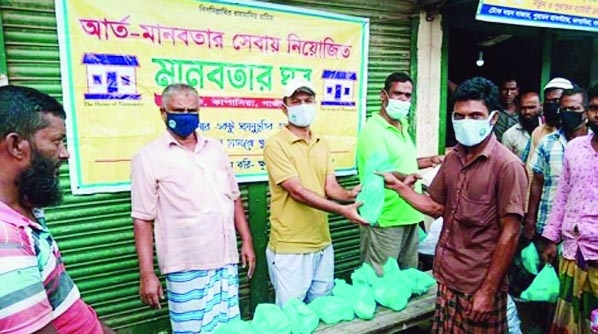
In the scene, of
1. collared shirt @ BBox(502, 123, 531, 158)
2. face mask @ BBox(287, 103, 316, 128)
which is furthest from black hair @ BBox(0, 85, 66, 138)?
collared shirt @ BBox(502, 123, 531, 158)

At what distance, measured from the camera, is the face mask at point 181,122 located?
254cm

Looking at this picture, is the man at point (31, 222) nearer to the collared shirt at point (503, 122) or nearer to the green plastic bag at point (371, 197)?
the green plastic bag at point (371, 197)

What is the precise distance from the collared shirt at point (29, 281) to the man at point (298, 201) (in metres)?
1.61

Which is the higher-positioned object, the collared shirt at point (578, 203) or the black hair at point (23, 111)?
the black hair at point (23, 111)

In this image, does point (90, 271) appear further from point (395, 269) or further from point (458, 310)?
point (458, 310)

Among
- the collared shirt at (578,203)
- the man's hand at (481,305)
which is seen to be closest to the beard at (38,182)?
the man's hand at (481,305)

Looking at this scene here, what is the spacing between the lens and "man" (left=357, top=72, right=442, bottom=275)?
10.8 feet

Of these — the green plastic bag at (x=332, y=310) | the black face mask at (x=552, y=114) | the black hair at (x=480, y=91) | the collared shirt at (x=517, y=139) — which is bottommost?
the green plastic bag at (x=332, y=310)

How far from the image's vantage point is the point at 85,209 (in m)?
3.14

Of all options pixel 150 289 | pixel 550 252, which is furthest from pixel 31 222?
pixel 550 252

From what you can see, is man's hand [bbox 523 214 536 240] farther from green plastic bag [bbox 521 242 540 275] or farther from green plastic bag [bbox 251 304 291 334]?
green plastic bag [bbox 251 304 291 334]

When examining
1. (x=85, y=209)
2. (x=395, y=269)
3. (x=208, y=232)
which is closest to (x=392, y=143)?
(x=395, y=269)

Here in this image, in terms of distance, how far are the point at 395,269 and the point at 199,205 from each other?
4.48 ft

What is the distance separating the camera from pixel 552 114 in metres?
3.98
